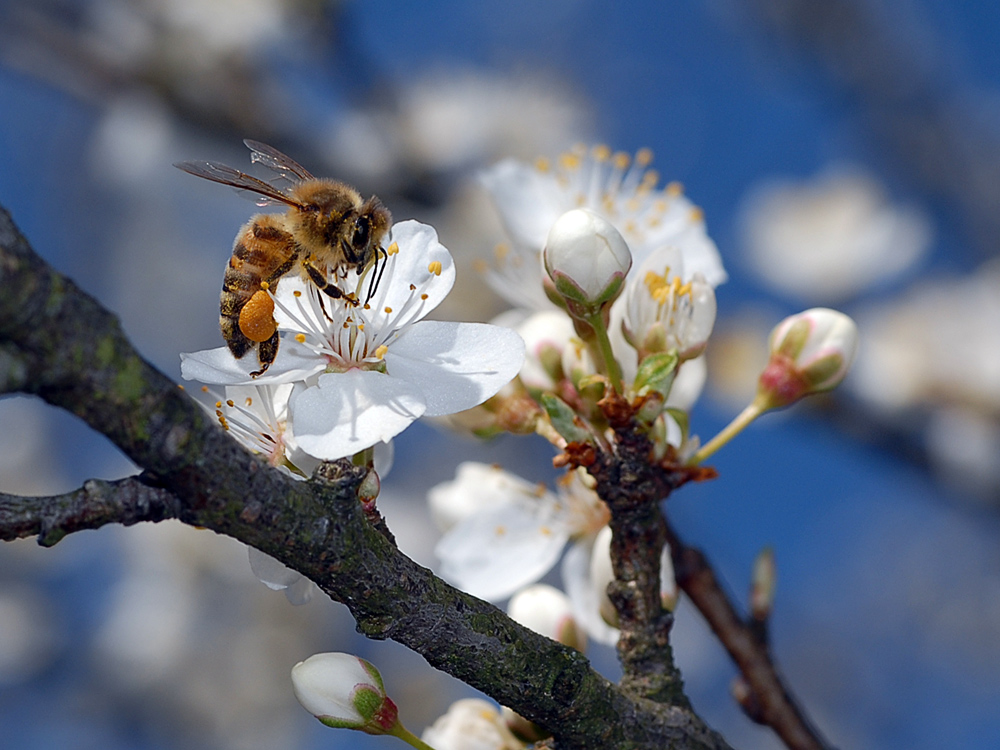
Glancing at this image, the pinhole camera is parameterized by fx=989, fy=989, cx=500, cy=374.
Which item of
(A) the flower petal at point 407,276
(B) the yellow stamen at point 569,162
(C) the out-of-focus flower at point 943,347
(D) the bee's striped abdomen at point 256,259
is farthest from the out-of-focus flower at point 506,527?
(C) the out-of-focus flower at point 943,347

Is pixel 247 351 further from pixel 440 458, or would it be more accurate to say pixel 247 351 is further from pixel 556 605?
pixel 440 458

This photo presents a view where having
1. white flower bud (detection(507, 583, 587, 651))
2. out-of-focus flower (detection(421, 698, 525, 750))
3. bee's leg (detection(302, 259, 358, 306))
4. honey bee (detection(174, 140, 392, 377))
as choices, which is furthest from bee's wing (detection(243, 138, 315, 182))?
out-of-focus flower (detection(421, 698, 525, 750))

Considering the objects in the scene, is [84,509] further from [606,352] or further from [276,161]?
[276,161]

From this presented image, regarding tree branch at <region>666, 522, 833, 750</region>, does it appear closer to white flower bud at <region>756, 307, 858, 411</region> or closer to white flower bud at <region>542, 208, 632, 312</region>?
white flower bud at <region>756, 307, 858, 411</region>

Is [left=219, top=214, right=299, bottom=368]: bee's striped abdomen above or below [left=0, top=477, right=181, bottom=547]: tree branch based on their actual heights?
above

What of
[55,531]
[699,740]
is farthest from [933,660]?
[55,531]

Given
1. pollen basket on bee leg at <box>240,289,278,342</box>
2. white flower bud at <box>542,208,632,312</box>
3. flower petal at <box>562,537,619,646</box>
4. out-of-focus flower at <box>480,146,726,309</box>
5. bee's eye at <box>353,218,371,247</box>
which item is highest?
out-of-focus flower at <box>480,146,726,309</box>

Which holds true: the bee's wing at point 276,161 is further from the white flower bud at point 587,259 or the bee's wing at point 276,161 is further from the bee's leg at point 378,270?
the white flower bud at point 587,259
